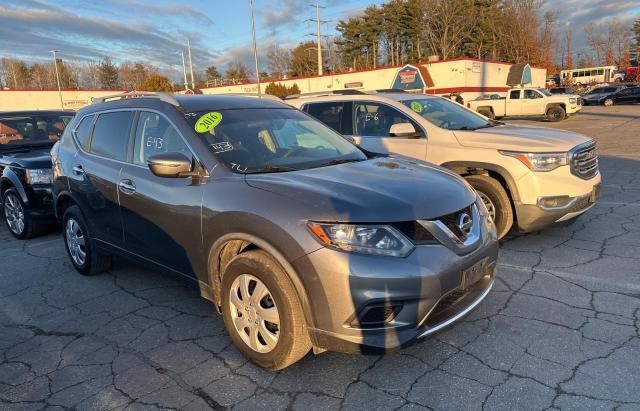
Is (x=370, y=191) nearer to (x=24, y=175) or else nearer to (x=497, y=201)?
(x=497, y=201)

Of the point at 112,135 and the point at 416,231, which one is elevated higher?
the point at 112,135

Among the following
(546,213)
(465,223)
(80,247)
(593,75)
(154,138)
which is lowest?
(80,247)

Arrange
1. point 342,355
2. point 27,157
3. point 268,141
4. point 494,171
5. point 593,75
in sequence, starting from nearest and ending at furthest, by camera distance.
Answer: point 342,355 → point 268,141 → point 494,171 → point 27,157 → point 593,75

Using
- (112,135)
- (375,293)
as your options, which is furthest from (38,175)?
(375,293)

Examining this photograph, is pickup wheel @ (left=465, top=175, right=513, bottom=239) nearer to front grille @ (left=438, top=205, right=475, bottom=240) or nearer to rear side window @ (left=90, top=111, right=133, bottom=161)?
front grille @ (left=438, top=205, right=475, bottom=240)

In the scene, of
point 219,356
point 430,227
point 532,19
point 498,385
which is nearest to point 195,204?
point 219,356

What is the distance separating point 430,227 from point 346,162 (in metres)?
1.12

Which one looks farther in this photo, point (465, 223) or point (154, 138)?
point (154, 138)

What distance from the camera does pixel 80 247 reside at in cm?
483

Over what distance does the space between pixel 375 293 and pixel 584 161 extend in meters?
3.74

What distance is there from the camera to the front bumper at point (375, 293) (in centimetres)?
246

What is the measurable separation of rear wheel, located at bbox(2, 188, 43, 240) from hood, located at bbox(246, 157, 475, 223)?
484cm

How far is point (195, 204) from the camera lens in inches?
126

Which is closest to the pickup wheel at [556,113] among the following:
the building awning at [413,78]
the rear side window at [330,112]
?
the building awning at [413,78]
